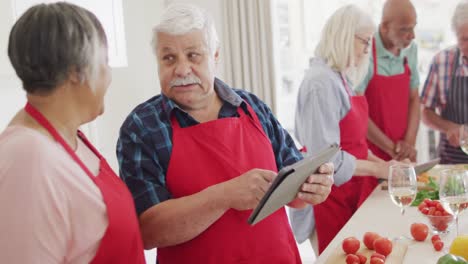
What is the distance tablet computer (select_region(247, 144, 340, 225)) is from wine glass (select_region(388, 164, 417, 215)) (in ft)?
1.06

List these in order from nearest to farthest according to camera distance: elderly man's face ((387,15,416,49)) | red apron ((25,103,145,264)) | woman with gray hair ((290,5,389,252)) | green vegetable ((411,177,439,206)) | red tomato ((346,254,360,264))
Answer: red apron ((25,103,145,264)) → red tomato ((346,254,360,264)) → green vegetable ((411,177,439,206)) → woman with gray hair ((290,5,389,252)) → elderly man's face ((387,15,416,49))

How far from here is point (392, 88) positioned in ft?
9.61

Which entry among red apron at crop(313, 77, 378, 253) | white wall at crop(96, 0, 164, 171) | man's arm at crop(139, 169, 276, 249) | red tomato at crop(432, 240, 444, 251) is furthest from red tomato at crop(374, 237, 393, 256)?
white wall at crop(96, 0, 164, 171)

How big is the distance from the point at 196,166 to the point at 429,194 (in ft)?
3.43

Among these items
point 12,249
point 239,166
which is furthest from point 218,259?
point 12,249

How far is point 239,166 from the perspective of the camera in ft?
5.03

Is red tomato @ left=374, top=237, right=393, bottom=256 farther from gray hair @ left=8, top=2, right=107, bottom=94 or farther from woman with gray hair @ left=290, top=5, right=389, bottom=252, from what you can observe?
gray hair @ left=8, top=2, right=107, bottom=94

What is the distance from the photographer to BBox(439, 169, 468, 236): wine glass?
1522mm

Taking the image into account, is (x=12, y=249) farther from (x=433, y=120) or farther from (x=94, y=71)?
(x=433, y=120)

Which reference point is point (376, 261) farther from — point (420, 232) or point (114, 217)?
point (114, 217)

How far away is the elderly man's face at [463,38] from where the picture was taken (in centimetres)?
275

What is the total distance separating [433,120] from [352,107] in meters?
0.84

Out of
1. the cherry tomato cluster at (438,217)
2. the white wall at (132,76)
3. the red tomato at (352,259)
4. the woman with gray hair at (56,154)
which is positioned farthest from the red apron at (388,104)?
the woman with gray hair at (56,154)

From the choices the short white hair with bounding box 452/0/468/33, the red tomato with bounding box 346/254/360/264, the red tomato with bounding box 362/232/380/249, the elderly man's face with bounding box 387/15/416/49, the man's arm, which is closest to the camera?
the man's arm
